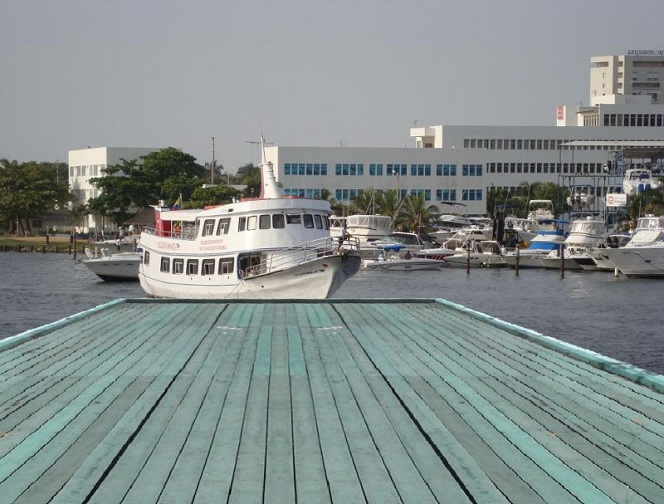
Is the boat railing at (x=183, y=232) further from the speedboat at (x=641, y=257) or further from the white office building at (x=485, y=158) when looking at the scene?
the white office building at (x=485, y=158)

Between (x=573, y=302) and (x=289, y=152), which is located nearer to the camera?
(x=573, y=302)

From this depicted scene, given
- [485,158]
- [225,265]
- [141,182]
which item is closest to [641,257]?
[225,265]

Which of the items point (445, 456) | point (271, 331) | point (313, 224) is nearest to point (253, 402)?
point (445, 456)

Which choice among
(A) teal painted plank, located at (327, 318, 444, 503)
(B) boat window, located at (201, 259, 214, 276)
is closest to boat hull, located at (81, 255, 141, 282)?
(B) boat window, located at (201, 259, 214, 276)

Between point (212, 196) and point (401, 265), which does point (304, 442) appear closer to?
point (401, 265)

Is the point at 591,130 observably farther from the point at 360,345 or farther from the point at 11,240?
the point at 360,345

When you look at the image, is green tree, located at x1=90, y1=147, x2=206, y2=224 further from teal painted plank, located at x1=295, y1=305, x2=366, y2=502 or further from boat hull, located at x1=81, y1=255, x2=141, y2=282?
teal painted plank, located at x1=295, y1=305, x2=366, y2=502

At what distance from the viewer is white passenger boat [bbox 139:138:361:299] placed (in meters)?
40.7

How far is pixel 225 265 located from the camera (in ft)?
141

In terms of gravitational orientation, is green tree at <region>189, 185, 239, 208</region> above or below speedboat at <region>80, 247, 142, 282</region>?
above

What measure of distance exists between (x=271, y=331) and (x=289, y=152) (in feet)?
349

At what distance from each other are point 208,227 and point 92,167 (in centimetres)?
10579

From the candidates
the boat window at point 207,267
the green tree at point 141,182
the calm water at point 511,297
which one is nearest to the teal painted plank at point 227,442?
the calm water at point 511,297

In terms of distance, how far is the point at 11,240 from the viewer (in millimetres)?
134625
